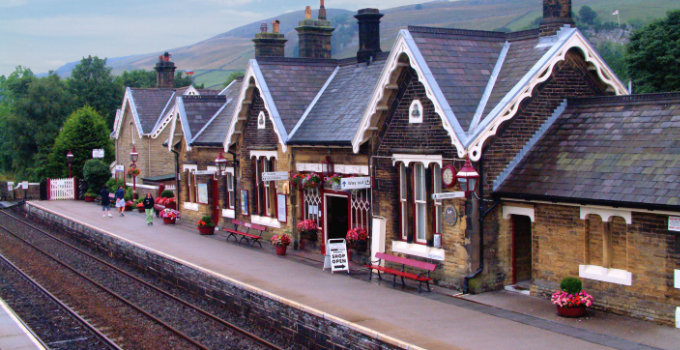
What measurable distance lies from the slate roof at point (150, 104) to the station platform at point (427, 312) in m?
21.8

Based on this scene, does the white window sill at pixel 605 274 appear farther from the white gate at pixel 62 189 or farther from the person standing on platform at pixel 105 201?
the white gate at pixel 62 189

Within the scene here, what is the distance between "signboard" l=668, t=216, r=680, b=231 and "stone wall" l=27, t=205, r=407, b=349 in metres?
5.02

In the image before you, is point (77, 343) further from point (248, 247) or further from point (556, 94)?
point (556, 94)

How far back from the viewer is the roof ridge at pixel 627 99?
14.1 m

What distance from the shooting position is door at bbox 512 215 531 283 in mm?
15750

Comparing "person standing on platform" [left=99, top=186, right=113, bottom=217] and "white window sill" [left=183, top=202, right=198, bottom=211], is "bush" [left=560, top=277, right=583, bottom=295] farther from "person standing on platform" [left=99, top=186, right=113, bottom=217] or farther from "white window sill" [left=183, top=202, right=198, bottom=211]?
"person standing on platform" [left=99, top=186, right=113, bottom=217]

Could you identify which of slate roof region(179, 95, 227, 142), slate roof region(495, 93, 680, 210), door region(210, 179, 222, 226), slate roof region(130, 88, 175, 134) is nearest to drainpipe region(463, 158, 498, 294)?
slate roof region(495, 93, 680, 210)

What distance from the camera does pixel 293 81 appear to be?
2359 cm

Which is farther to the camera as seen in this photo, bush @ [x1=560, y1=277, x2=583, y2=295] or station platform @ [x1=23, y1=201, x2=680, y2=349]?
bush @ [x1=560, y1=277, x2=583, y2=295]

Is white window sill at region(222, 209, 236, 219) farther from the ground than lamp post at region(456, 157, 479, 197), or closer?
closer

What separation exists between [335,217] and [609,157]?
9.12 m

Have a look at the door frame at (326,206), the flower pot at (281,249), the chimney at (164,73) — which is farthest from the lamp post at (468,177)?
the chimney at (164,73)

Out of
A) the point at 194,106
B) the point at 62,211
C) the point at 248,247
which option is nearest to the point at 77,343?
the point at 248,247

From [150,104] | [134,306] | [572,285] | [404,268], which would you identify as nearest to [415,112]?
[404,268]
